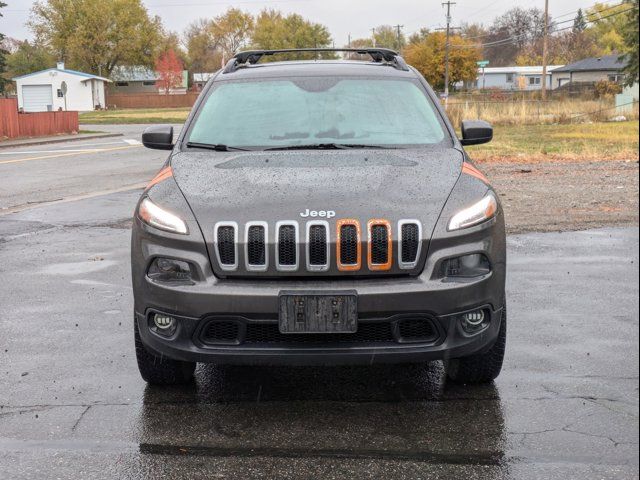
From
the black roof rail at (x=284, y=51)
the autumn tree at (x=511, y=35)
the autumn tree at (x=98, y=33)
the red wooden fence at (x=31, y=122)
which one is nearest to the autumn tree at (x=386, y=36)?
the autumn tree at (x=511, y=35)

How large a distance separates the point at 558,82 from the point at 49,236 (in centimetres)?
10604

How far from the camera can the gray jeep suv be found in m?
3.79

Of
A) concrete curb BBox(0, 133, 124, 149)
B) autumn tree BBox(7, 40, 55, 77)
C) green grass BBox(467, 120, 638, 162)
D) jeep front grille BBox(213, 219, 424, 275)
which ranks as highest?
autumn tree BBox(7, 40, 55, 77)

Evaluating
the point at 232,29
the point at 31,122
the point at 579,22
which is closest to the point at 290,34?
the point at 232,29

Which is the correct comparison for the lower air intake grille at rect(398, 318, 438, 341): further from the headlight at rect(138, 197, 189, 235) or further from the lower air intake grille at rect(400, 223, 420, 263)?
the headlight at rect(138, 197, 189, 235)

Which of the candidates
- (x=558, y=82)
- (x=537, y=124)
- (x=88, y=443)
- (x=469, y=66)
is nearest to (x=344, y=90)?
(x=88, y=443)

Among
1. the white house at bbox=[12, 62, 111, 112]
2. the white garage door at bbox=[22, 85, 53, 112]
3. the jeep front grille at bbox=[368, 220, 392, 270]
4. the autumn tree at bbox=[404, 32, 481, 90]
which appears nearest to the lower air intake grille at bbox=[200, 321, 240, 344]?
the jeep front grille at bbox=[368, 220, 392, 270]

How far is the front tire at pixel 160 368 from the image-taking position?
4.41 meters

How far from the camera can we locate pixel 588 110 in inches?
1741

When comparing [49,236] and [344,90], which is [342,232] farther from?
[49,236]

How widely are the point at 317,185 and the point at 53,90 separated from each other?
91841 millimetres

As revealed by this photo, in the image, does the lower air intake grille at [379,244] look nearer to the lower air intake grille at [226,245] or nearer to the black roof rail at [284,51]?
the lower air intake grille at [226,245]

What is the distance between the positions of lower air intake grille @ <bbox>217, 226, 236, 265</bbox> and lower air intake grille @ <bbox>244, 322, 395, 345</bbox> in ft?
1.02

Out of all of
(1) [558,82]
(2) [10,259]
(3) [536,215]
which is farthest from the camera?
(1) [558,82]
